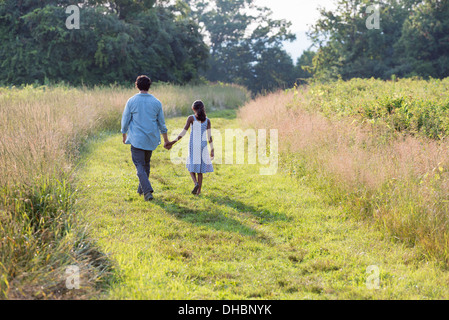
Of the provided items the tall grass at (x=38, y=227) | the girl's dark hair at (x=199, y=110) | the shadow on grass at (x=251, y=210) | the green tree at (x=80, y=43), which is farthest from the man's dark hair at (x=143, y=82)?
the green tree at (x=80, y=43)

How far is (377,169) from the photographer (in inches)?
256

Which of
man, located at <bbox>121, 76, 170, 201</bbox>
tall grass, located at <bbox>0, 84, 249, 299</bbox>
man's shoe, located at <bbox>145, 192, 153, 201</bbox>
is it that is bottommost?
man's shoe, located at <bbox>145, 192, 153, 201</bbox>

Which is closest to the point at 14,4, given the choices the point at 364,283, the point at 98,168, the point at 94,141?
the point at 94,141

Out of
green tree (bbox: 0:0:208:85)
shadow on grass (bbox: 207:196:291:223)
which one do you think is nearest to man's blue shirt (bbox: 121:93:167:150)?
shadow on grass (bbox: 207:196:291:223)

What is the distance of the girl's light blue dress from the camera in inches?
301

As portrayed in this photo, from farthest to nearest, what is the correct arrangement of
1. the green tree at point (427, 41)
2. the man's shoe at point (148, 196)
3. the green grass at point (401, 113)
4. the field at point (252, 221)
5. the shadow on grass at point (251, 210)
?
the green tree at point (427, 41) < the green grass at point (401, 113) < the man's shoe at point (148, 196) < the shadow on grass at point (251, 210) < the field at point (252, 221)

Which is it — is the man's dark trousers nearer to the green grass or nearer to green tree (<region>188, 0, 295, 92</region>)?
the green grass

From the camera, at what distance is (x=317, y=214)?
6.55m

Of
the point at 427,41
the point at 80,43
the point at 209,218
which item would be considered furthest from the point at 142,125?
the point at 427,41

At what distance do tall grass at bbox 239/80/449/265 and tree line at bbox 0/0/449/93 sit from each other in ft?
32.6

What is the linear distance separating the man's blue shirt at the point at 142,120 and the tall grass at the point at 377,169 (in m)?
3.28

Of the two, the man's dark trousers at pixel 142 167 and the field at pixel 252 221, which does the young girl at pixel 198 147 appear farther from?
the man's dark trousers at pixel 142 167

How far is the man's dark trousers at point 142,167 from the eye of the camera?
23.3 feet
